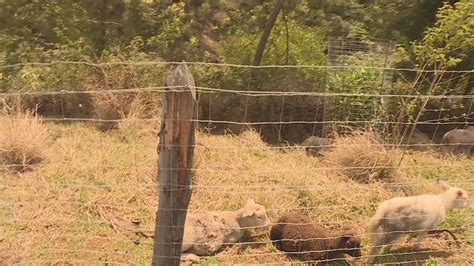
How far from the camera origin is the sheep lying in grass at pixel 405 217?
4.44 meters

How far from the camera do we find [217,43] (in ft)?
32.7

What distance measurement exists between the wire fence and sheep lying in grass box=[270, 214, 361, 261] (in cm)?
3

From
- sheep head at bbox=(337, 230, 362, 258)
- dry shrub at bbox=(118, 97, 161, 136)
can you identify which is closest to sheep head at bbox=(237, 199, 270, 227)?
sheep head at bbox=(337, 230, 362, 258)

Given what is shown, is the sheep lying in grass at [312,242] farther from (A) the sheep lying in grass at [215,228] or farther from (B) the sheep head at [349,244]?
(A) the sheep lying in grass at [215,228]

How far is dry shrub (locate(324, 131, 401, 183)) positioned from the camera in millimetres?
6152

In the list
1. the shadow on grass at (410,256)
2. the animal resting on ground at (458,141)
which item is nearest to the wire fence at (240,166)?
the shadow on grass at (410,256)

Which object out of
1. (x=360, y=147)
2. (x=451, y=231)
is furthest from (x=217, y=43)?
(x=451, y=231)

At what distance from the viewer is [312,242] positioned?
4551 millimetres

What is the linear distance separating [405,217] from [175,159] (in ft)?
7.80

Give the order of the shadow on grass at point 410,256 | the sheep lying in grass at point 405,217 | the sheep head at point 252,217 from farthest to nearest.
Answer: the sheep head at point 252,217 → the shadow on grass at point 410,256 → the sheep lying in grass at point 405,217

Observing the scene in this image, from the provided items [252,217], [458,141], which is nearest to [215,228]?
[252,217]

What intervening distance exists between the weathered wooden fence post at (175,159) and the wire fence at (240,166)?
60mm

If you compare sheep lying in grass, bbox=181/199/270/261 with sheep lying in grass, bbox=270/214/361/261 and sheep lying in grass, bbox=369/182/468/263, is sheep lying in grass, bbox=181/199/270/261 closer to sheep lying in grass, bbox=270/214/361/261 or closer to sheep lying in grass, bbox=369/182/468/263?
sheep lying in grass, bbox=270/214/361/261

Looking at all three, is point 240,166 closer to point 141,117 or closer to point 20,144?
point 141,117
